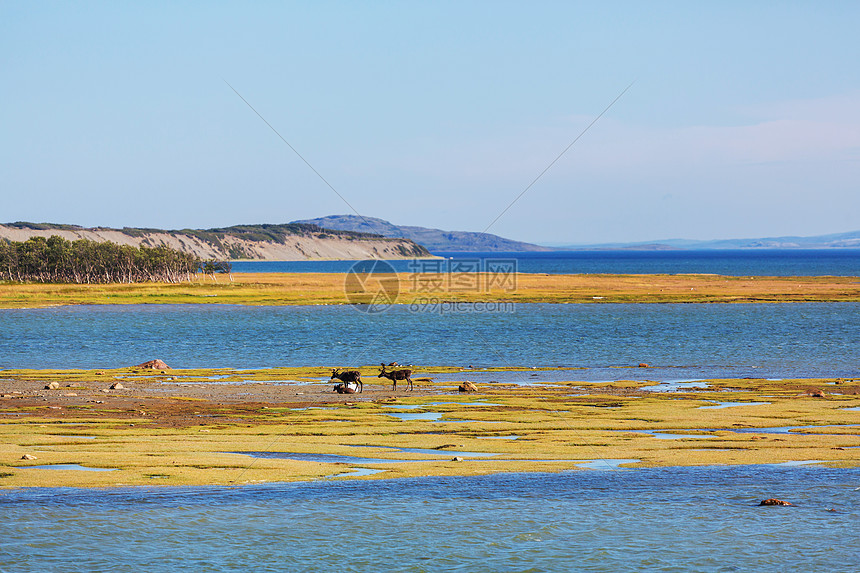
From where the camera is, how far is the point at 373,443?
74.2ft

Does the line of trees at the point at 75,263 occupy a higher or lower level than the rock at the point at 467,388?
higher

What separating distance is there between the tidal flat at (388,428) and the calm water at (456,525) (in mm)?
1447

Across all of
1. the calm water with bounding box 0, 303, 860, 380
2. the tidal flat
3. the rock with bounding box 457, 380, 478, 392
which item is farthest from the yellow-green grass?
the tidal flat

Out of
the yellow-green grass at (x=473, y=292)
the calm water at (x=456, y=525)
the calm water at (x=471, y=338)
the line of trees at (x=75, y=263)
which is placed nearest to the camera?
the calm water at (x=456, y=525)

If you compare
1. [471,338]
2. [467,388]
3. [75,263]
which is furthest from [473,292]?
[467,388]

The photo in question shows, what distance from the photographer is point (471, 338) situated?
6203 centimetres

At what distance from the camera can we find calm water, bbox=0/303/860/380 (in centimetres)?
4734

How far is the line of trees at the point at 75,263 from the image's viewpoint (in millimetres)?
146000

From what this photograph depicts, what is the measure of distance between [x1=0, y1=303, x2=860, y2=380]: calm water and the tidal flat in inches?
344

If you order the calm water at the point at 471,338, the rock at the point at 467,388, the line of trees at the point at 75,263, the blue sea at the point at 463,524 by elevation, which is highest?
the line of trees at the point at 75,263

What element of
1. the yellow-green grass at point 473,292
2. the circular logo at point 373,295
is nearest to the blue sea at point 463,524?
the circular logo at point 373,295

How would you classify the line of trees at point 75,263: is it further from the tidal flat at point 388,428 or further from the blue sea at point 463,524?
the blue sea at point 463,524

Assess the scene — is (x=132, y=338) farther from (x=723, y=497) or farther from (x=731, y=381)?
(x=723, y=497)

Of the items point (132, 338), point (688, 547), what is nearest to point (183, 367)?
point (132, 338)
